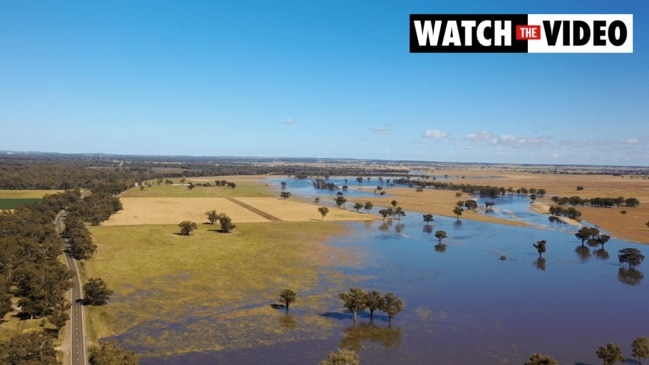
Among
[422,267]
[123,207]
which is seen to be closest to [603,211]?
[422,267]

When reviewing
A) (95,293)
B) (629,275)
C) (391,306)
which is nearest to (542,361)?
(391,306)

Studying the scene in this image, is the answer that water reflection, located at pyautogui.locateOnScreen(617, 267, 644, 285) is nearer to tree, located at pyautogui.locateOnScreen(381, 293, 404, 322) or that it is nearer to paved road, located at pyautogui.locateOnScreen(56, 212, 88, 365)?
tree, located at pyautogui.locateOnScreen(381, 293, 404, 322)

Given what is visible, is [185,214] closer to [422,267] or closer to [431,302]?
[422,267]

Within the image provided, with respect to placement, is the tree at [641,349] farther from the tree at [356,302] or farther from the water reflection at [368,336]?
the tree at [356,302]

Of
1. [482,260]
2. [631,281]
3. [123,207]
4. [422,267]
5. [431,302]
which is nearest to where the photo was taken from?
[431,302]

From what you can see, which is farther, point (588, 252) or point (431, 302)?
point (588, 252)

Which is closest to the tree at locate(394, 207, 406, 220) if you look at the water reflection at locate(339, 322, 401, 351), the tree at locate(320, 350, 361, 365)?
the water reflection at locate(339, 322, 401, 351)
